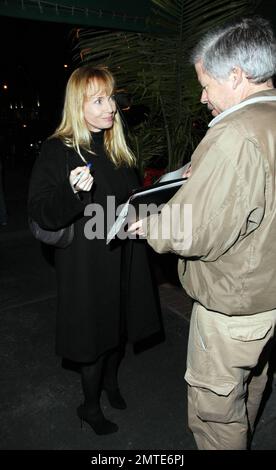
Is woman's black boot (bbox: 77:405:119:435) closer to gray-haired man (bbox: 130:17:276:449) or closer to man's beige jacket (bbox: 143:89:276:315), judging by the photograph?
gray-haired man (bbox: 130:17:276:449)

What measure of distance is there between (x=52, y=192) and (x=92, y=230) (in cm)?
32

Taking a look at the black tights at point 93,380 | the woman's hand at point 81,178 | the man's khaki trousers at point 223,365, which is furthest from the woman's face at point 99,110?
the black tights at point 93,380

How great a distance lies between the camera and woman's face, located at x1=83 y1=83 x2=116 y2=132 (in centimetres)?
209

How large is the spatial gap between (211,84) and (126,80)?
80.3 inches

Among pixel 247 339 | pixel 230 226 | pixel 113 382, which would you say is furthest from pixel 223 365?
pixel 113 382

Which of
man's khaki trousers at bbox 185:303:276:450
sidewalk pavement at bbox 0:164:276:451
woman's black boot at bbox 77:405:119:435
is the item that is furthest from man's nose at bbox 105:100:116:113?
sidewalk pavement at bbox 0:164:276:451

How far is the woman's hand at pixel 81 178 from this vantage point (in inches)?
69.2

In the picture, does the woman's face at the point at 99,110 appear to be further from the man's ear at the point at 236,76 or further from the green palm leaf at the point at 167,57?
the green palm leaf at the point at 167,57

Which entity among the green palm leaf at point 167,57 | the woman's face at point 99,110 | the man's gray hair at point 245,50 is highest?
the green palm leaf at point 167,57

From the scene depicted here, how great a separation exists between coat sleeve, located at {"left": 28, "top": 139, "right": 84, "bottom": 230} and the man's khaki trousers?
0.80 meters

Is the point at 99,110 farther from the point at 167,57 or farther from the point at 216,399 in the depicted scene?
the point at 216,399

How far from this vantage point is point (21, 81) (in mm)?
33719

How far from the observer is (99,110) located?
2092 mm

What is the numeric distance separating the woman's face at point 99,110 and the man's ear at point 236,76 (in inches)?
33.1
